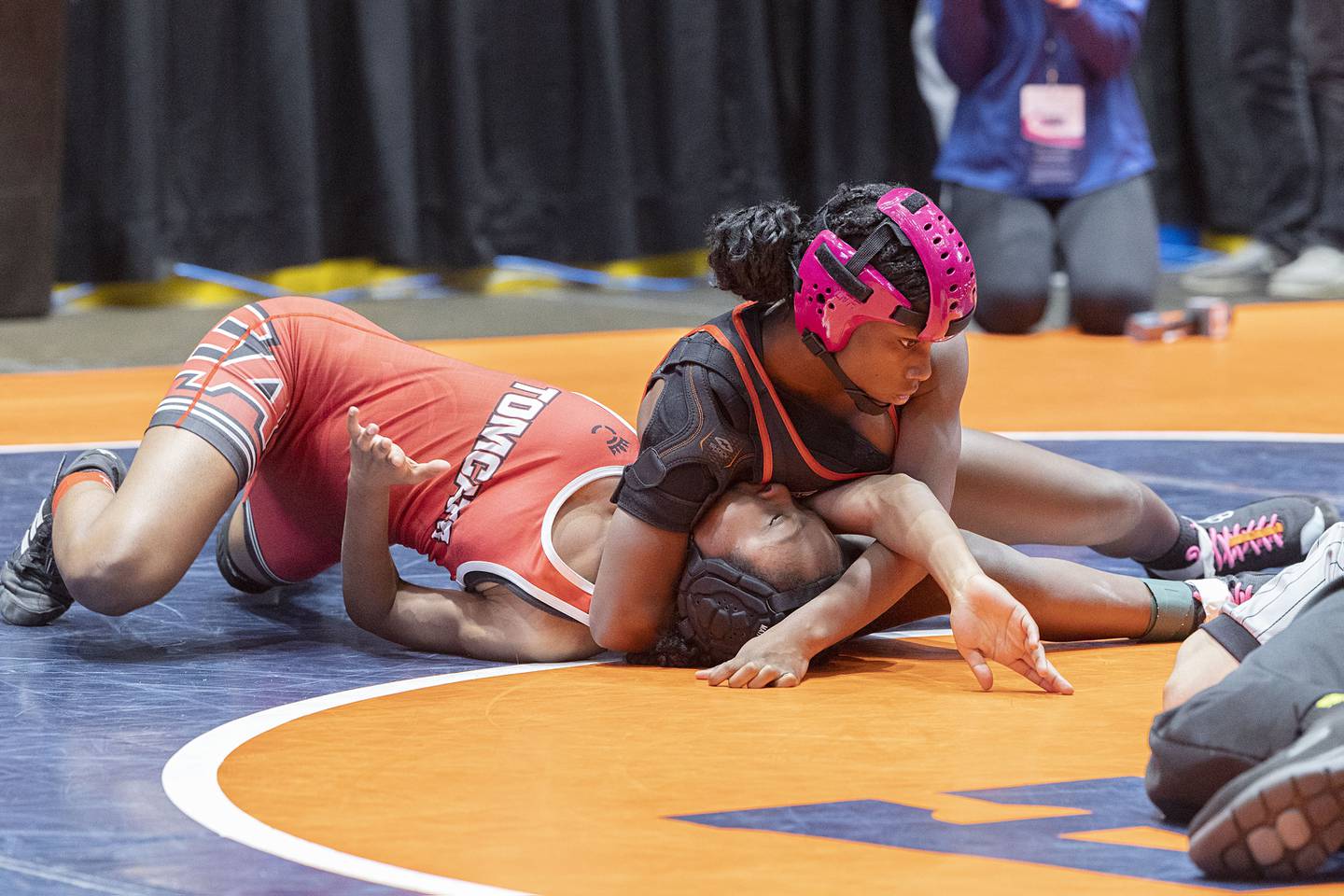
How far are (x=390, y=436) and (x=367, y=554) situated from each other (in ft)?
0.89

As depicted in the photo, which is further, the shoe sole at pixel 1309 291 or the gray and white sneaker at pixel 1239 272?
the gray and white sneaker at pixel 1239 272

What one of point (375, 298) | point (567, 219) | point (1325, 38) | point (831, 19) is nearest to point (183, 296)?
point (375, 298)

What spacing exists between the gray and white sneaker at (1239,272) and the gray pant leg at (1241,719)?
226 inches

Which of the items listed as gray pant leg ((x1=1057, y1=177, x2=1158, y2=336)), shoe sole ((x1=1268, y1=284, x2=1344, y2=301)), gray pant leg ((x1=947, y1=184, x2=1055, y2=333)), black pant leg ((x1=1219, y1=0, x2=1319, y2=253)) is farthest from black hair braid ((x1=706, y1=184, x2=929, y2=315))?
black pant leg ((x1=1219, y1=0, x2=1319, y2=253))

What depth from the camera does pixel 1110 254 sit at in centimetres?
620

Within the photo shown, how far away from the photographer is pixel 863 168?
8.12m

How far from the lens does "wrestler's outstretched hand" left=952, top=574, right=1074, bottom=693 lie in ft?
7.53

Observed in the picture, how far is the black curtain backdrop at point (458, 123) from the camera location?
6898 millimetres

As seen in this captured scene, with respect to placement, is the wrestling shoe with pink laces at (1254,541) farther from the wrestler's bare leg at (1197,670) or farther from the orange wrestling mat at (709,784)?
the wrestler's bare leg at (1197,670)

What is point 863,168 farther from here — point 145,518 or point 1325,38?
point 145,518

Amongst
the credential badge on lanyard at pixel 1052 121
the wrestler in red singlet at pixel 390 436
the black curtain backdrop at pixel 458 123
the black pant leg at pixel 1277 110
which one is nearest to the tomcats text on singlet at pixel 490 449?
the wrestler in red singlet at pixel 390 436

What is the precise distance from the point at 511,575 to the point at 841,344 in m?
0.61

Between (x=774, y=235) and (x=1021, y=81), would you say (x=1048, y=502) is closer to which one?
(x=774, y=235)

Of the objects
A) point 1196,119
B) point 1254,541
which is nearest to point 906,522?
point 1254,541
